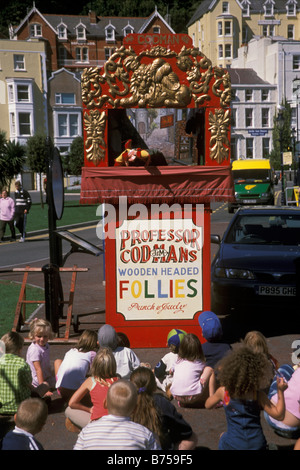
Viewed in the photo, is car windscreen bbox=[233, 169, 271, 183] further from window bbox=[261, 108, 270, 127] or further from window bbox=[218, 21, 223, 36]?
window bbox=[218, 21, 223, 36]

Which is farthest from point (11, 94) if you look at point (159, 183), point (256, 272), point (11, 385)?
point (11, 385)

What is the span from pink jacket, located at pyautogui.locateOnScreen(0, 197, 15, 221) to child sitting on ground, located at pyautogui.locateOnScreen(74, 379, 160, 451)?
16.9 meters

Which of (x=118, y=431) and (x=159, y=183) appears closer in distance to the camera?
(x=118, y=431)

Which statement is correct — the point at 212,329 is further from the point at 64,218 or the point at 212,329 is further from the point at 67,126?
the point at 67,126

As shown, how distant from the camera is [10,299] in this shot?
11641 mm

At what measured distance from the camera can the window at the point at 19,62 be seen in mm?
70625

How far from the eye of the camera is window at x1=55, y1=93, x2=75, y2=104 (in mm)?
73688

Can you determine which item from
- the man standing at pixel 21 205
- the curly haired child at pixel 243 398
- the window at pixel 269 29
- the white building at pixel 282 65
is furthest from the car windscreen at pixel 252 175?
the window at pixel 269 29

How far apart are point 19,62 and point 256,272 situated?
220ft

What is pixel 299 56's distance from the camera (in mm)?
82312

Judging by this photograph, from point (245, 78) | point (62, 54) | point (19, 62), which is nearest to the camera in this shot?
point (19, 62)
